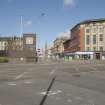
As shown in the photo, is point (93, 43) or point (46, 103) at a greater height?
point (93, 43)

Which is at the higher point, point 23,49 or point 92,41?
point 92,41

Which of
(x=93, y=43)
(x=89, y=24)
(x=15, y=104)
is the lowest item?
(x=15, y=104)

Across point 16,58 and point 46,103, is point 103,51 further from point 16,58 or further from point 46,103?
point 46,103

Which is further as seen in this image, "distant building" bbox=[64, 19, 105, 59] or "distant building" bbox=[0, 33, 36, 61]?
"distant building" bbox=[64, 19, 105, 59]

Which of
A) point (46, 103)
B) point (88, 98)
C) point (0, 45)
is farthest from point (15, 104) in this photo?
point (0, 45)

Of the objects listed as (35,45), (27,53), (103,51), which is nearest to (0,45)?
(35,45)

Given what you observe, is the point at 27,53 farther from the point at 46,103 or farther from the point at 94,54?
the point at 46,103

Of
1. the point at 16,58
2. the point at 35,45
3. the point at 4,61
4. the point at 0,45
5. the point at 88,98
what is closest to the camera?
the point at 88,98

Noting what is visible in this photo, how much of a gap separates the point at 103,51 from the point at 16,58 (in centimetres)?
4452

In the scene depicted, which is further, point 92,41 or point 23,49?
point 92,41

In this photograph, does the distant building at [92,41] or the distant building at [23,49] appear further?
the distant building at [92,41]

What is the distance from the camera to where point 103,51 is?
411ft

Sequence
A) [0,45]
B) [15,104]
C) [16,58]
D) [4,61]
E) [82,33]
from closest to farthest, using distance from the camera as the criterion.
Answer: [15,104]
[4,61]
[16,58]
[82,33]
[0,45]

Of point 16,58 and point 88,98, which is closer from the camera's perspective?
point 88,98
